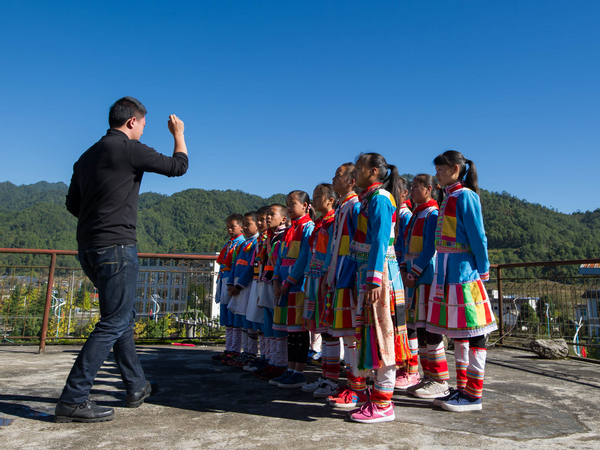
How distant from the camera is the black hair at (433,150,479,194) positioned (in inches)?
135

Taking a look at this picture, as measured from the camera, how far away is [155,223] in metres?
137

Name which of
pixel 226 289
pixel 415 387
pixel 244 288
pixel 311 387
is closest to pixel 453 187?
pixel 415 387

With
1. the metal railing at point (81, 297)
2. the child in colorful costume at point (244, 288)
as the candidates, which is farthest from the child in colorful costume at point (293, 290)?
the metal railing at point (81, 297)

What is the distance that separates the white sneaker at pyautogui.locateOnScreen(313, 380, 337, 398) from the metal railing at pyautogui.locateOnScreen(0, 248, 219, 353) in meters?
3.71

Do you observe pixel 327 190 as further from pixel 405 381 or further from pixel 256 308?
pixel 405 381

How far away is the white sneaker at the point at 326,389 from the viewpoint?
3557mm

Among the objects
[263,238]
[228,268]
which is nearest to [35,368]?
[228,268]

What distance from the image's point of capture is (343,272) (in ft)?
10.2

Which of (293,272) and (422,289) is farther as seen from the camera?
(293,272)

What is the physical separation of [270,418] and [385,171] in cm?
188

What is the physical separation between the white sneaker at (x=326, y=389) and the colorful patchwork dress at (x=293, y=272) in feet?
1.81

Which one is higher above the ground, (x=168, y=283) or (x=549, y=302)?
(x=168, y=283)

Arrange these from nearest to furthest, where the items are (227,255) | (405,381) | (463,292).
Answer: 1. (463,292)
2. (405,381)
3. (227,255)

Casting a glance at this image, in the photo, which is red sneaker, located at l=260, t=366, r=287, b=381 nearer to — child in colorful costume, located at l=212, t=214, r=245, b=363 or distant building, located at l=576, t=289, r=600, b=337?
child in colorful costume, located at l=212, t=214, r=245, b=363
